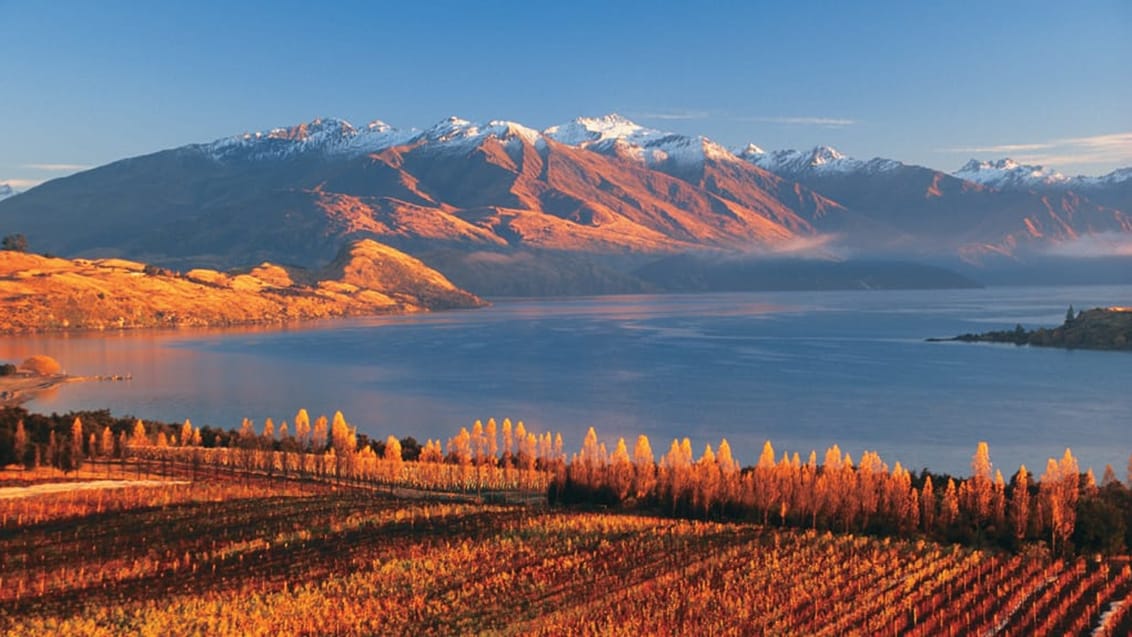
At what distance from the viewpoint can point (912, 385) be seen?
484 ft

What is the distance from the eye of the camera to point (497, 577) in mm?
47781

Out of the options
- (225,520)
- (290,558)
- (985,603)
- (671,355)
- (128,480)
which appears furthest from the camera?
(671,355)

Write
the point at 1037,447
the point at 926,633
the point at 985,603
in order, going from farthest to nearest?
the point at 1037,447
the point at 985,603
the point at 926,633

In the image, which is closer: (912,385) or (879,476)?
(879,476)

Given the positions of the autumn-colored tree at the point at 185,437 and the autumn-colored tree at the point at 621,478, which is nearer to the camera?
the autumn-colored tree at the point at 621,478

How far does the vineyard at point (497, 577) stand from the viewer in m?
41.6

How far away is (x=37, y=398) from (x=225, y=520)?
87.8m

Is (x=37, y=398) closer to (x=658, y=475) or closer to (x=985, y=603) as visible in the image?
(x=658, y=475)

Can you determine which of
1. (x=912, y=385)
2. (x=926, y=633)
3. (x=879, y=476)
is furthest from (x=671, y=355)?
(x=926, y=633)

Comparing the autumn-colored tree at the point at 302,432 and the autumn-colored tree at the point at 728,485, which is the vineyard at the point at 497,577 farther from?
the autumn-colored tree at the point at 302,432

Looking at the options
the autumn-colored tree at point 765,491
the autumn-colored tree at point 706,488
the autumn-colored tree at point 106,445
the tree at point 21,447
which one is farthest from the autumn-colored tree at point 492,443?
the tree at point 21,447

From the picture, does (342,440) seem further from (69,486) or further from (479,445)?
(69,486)

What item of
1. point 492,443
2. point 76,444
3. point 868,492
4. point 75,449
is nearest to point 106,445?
point 76,444

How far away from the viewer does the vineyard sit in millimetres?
41562
